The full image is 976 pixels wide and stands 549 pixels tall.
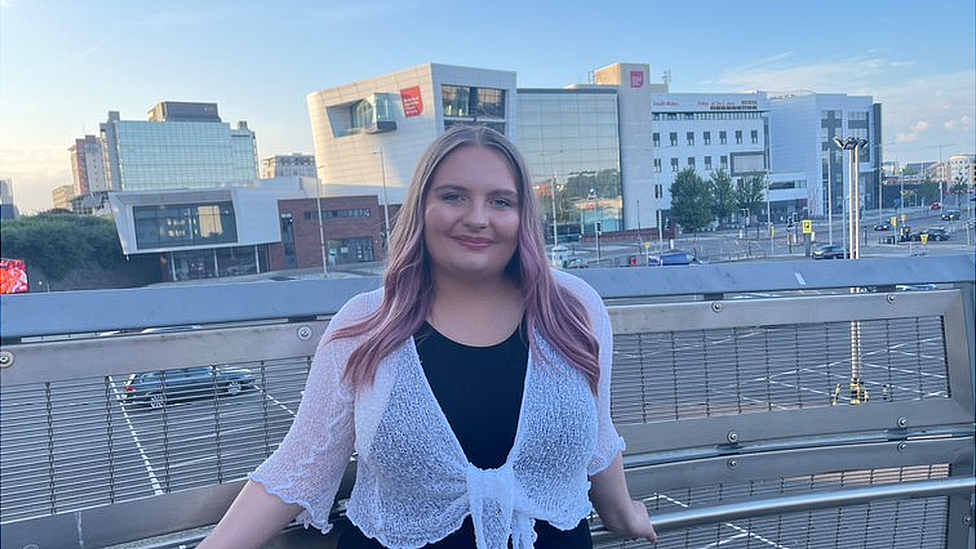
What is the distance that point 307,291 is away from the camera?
5.89 feet

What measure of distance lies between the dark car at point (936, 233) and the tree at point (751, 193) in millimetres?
→ 35504

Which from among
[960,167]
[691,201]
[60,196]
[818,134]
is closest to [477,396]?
[960,167]

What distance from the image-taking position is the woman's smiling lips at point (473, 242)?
5.41 ft

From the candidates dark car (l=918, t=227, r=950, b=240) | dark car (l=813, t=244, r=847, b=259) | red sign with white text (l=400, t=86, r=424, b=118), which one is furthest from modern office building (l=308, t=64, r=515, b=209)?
dark car (l=918, t=227, r=950, b=240)

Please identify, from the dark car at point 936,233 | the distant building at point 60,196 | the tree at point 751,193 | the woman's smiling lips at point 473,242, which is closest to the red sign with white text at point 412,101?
the tree at point 751,193

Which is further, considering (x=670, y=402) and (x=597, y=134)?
(x=597, y=134)

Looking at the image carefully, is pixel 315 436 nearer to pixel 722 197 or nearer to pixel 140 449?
pixel 140 449

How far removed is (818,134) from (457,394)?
→ 211 feet

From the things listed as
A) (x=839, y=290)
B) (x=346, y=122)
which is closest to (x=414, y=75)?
(x=346, y=122)

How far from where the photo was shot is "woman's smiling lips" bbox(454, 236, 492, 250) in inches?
64.9

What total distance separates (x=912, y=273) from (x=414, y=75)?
56589 millimetres

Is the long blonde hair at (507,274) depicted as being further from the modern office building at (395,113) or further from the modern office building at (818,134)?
the modern office building at (395,113)

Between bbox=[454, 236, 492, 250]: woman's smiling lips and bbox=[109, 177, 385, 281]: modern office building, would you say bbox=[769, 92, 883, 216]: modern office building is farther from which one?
bbox=[454, 236, 492, 250]: woman's smiling lips

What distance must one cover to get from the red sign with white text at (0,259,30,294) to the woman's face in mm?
1058
